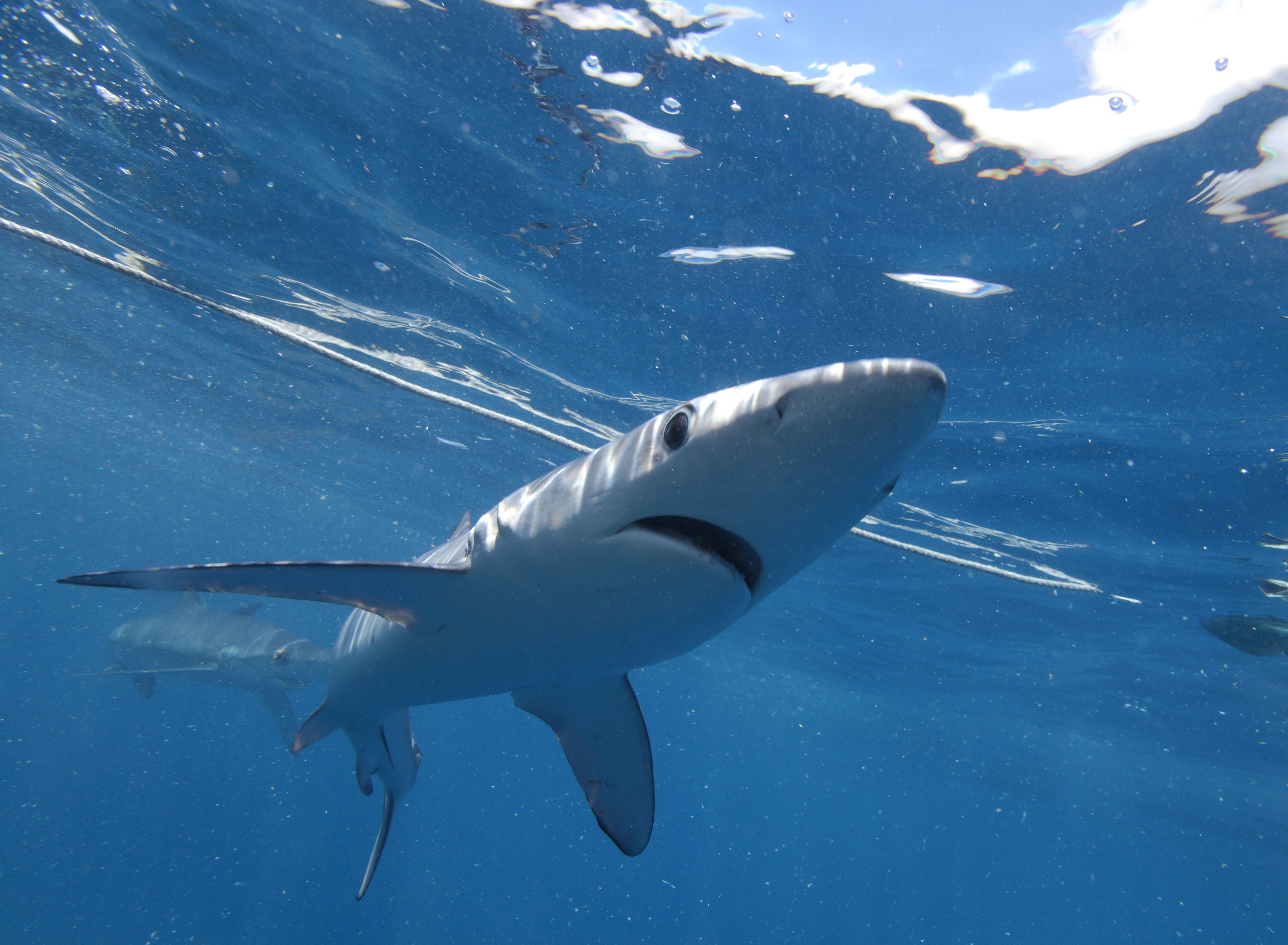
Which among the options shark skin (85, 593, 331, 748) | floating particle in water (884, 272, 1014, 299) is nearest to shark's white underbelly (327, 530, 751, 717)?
floating particle in water (884, 272, 1014, 299)

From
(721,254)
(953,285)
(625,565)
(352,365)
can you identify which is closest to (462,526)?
(352,365)

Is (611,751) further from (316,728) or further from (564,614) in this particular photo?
(316,728)

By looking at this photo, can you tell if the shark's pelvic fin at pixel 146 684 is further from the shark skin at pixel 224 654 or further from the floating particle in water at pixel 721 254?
→ the floating particle in water at pixel 721 254

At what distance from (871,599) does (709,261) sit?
1378cm

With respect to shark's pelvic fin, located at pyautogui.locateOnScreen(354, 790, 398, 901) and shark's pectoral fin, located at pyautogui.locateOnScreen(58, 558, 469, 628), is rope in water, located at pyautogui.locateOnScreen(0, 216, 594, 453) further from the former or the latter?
shark's pelvic fin, located at pyautogui.locateOnScreen(354, 790, 398, 901)

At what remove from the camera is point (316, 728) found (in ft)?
17.3

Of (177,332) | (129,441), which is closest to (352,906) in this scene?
(129,441)

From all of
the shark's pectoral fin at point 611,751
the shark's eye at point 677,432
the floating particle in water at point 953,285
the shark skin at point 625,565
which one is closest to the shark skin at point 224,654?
the shark's pectoral fin at point 611,751

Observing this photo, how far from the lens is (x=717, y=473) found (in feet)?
6.00

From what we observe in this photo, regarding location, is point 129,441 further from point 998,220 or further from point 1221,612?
point 1221,612

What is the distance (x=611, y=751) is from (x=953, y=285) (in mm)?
6899

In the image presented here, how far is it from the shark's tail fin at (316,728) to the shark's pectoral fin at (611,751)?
2.22m

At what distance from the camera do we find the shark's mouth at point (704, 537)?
2121 millimetres

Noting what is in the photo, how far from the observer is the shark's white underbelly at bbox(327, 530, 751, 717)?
220cm
